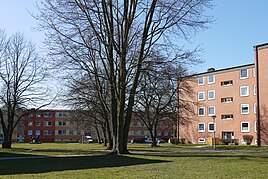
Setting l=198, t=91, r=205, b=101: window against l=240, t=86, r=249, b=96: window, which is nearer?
l=240, t=86, r=249, b=96: window

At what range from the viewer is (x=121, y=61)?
30.0 meters

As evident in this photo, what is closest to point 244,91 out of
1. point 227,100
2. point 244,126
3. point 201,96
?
point 227,100

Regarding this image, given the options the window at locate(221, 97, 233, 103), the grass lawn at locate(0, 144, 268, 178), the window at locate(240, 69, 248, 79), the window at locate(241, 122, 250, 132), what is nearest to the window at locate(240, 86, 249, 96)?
the window at locate(240, 69, 248, 79)

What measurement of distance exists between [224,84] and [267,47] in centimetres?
1766

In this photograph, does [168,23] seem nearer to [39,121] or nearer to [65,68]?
[65,68]

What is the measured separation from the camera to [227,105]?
7225 centimetres

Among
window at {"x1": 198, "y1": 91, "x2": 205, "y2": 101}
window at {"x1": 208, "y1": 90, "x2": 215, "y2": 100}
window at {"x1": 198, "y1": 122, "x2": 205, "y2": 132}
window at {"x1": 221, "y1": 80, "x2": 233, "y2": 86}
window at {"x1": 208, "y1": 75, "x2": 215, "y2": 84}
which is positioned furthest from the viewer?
window at {"x1": 198, "y1": 91, "x2": 205, "y2": 101}

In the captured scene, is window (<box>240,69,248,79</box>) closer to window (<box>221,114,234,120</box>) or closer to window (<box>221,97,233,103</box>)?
window (<box>221,97,233,103</box>)

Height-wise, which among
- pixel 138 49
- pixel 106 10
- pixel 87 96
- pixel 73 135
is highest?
pixel 106 10

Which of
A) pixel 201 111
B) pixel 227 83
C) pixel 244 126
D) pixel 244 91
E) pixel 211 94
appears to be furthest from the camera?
pixel 201 111

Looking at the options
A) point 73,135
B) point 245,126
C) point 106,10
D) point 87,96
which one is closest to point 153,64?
point 106,10

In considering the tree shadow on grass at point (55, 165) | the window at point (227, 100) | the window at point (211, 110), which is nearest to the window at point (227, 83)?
the window at point (227, 100)

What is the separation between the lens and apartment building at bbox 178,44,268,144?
66375 mm

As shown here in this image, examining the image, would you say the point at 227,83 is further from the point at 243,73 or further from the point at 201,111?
the point at 201,111
